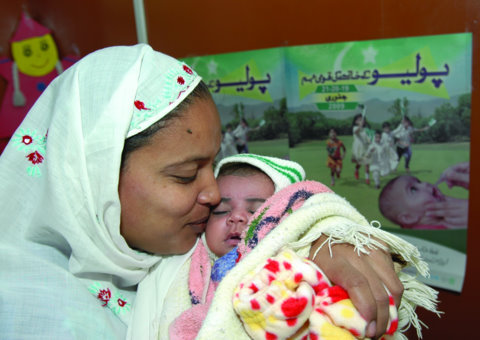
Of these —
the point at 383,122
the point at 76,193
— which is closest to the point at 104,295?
the point at 76,193

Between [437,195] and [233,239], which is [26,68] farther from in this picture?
[437,195]

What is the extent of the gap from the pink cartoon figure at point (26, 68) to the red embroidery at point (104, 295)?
1.70m

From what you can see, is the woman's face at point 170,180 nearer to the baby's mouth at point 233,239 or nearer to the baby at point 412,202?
the baby's mouth at point 233,239

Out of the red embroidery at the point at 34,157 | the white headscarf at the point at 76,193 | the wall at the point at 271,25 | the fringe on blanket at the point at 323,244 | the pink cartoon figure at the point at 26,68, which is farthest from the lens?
the pink cartoon figure at the point at 26,68

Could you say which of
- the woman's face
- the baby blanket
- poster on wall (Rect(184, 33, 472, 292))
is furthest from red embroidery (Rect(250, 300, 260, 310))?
poster on wall (Rect(184, 33, 472, 292))

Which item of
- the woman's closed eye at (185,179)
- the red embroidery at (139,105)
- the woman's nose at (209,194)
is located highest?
the red embroidery at (139,105)

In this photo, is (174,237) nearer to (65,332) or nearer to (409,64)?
(65,332)

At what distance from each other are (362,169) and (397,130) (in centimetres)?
23

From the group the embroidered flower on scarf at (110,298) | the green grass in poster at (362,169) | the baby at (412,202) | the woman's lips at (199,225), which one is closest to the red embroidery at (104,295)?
the embroidered flower on scarf at (110,298)

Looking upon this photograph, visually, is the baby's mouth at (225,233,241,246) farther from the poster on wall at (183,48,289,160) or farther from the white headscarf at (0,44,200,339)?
the poster on wall at (183,48,289,160)

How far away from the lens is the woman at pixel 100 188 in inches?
38.5

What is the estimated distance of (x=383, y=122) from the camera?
5.60ft

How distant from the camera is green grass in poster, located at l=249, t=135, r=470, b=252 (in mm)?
1620

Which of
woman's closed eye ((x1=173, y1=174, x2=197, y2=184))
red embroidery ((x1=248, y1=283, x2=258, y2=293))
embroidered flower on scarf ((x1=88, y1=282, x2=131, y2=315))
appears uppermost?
woman's closed eye ((x1=173, y1=174, x2=197, y2=184))
